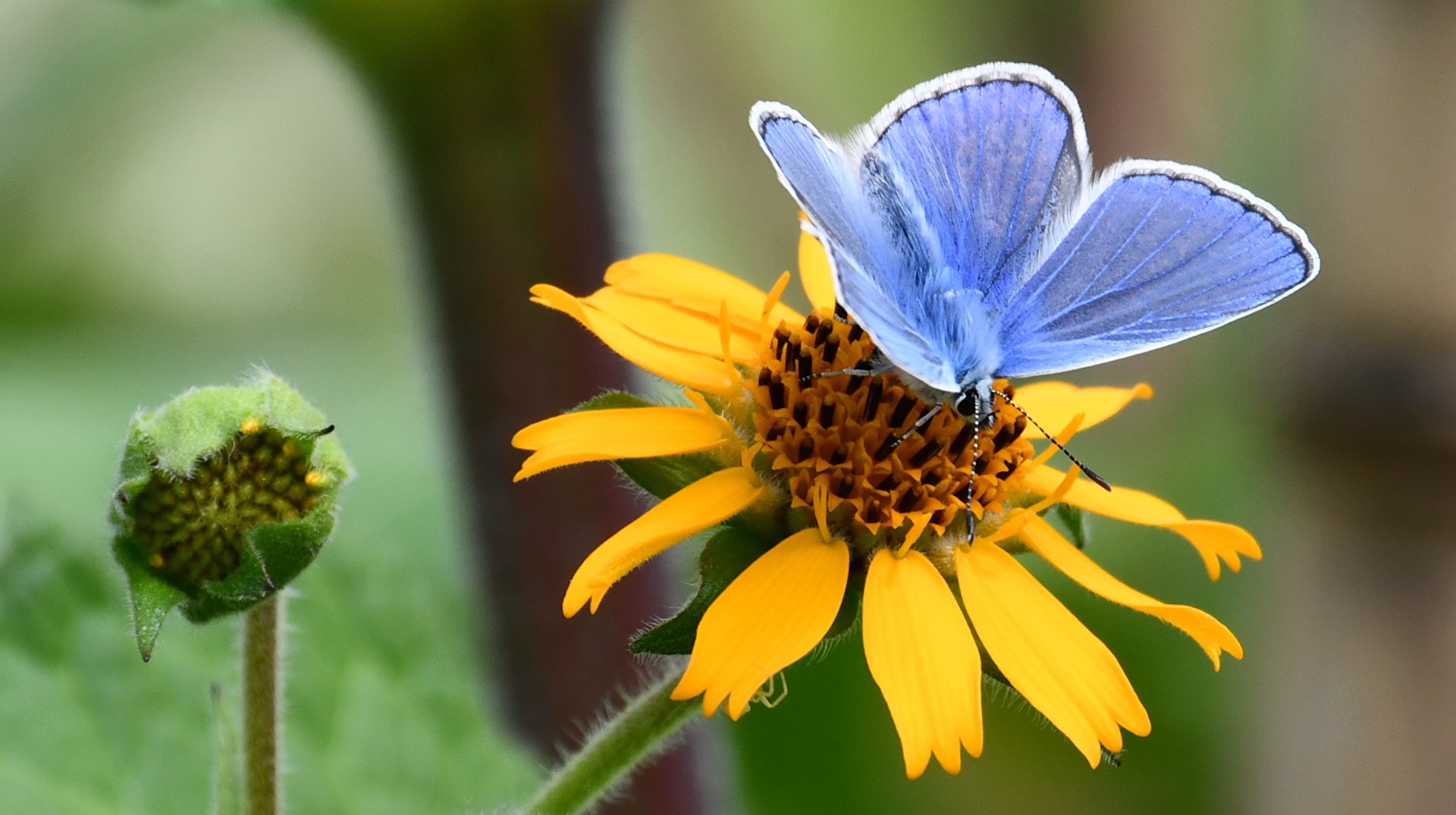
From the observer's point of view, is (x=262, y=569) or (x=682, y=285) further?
(x=682, y=285)

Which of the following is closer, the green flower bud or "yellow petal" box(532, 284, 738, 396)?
the green flower bud

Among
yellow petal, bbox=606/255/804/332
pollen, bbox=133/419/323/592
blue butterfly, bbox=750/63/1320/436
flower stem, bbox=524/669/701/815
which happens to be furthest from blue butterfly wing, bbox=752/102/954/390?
pollen, bbox=133/419/323/592

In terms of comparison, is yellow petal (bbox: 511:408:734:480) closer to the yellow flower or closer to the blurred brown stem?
the yellow flower

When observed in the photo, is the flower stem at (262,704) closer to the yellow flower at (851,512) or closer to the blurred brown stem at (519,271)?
the yellow flower at (851,512)

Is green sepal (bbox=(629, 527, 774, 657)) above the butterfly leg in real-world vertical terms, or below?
below

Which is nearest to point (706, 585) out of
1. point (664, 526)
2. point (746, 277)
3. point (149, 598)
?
point (664, 526)

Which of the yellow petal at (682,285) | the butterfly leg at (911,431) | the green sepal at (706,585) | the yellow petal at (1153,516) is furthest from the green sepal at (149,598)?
the yellow petal at (1153,516)

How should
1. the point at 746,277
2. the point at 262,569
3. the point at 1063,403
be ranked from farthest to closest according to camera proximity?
the point at 746,277 → the point at 1063,403 → the point at 262,569

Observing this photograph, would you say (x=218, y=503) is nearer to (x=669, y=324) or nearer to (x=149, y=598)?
(x=149, y=598)

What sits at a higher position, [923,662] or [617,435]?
[617,435]
